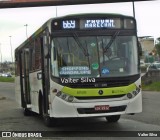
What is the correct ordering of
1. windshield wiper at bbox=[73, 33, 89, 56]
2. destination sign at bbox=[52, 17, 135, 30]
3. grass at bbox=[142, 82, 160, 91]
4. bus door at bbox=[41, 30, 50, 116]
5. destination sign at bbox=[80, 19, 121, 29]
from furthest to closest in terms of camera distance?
grass at bbox=[142, 82, 160, 91], bus door at bbox=[41, 30, 50, 116], destination sign at bbox=[80, 19, 121, 29], destination sign at bbox=[52, 17, 135, 30], windshield wiper at bbox=[73, 33, 89, 56]

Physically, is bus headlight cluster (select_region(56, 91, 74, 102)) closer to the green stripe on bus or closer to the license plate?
the green stripe on bus

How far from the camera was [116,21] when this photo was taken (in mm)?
12570

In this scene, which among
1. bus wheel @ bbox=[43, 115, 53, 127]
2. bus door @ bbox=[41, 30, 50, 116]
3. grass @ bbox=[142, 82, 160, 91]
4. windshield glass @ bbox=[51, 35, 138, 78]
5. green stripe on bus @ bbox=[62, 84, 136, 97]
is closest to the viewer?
green stripe on bus @ bbox=[62, 84, 136, 97]

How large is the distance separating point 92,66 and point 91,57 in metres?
0.24

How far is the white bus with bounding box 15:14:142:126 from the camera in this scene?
38.8ft

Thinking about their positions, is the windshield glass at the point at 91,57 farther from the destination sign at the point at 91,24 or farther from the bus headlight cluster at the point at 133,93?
the bus headlight cluster at the point at 133,93

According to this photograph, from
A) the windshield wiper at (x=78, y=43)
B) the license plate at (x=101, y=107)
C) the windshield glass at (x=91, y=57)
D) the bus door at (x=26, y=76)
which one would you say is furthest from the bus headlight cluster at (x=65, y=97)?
the bus door at (x=26, y=76)

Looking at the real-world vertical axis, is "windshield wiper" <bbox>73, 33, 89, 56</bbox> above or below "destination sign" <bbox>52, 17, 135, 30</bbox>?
below

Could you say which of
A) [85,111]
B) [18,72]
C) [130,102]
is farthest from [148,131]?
[18,72]

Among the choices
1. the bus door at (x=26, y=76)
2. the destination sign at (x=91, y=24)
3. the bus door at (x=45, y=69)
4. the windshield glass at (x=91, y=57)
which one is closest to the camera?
the windshield glass at (x=91, y=57)

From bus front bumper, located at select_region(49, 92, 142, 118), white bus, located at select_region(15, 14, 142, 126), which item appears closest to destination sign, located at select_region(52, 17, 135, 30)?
white bus, located at select_region(15, 14, 142, 126)

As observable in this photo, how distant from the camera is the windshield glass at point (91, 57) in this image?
11992mm

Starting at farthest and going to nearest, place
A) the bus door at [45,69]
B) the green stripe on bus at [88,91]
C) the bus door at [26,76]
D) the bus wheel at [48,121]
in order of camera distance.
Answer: the bus door at [26,76], the bus wheel at [48,121], the bus door at [45,69], the green stripe on bus at [88,91]

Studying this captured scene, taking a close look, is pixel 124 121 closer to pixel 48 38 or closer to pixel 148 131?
pixel 148 131
